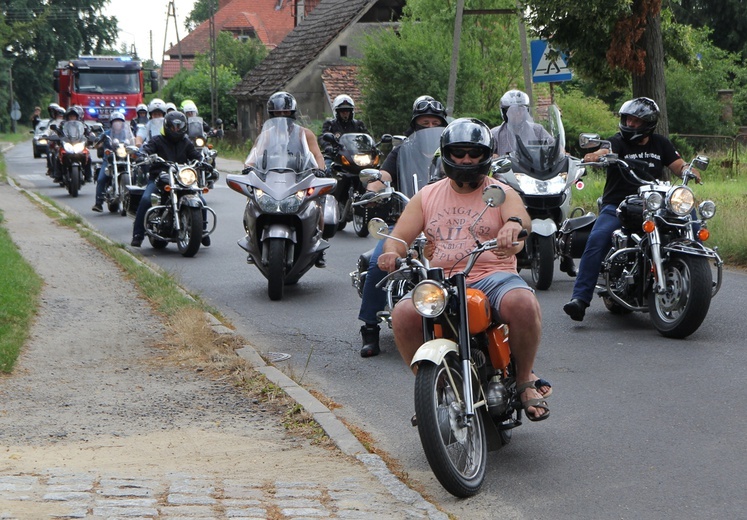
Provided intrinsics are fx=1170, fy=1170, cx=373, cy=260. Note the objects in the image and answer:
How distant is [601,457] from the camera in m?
5.95

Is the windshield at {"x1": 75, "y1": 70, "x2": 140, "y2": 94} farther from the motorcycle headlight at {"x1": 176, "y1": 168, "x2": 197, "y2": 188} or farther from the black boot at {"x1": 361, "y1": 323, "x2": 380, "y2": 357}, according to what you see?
the black boot at {"x1": 361, "y1": 323, "x2": 380, "y2": 357}

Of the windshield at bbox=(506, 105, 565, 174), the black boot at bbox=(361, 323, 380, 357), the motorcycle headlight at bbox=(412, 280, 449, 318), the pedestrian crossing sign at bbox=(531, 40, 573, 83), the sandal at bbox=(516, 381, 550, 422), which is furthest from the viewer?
the pedestrian crossing sign at bbox=(531, 40, 573, 83)

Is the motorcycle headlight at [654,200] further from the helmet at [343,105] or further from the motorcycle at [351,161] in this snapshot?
the helmet at [343,105]

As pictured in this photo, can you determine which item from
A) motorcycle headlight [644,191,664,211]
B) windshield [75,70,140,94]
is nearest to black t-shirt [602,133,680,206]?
motorcycle headlight [644,191,664,211]

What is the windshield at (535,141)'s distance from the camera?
11.7 m

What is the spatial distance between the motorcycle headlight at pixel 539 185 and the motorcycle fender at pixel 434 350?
6222 millimetres

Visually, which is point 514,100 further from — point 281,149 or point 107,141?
point 107,141

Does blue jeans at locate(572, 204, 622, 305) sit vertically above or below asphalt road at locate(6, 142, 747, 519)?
above

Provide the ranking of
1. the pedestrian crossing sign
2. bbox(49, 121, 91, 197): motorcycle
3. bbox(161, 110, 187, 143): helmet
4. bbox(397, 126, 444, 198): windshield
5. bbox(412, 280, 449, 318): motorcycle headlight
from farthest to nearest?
1. bbox(49, 121, 91, 197): motorcycle
2. the pedestrian crossing sign
3. bbox(161, 110, 187, 143): helmet
4. bbox(397, 126, 444, 198): windshield
5. bbox(412, 280, 449, 318): motorcycle headlight

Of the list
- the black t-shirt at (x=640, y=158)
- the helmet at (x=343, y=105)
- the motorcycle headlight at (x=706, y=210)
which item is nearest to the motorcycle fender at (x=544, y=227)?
the black t-shirt at (x=640, y=158)

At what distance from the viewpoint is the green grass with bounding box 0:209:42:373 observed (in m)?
8.15

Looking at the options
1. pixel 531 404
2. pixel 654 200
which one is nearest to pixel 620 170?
pixel 654 200

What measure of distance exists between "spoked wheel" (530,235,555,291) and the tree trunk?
7200 mm

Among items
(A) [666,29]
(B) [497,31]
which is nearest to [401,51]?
(B) [497,31]
